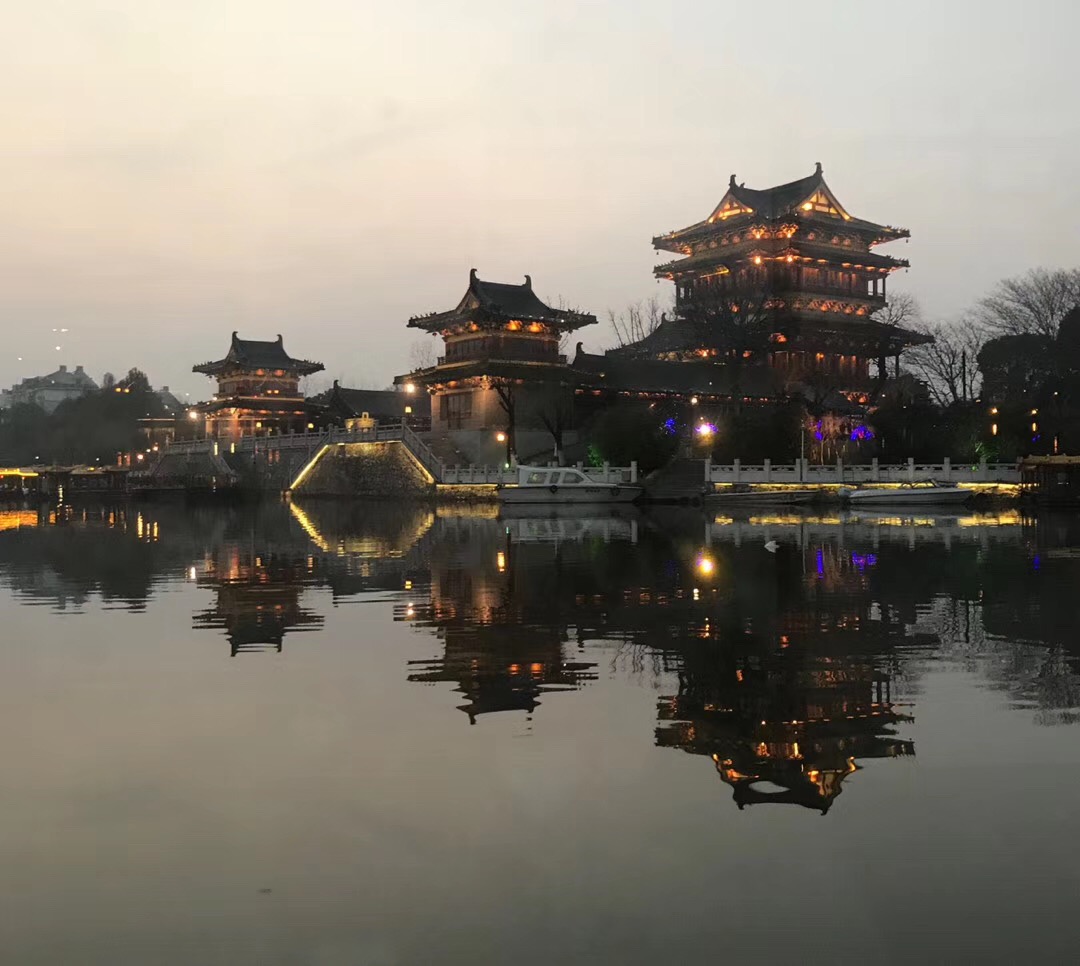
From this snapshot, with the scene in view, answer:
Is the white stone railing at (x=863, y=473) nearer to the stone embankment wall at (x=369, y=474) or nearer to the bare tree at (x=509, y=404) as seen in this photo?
the bare tree at (x=509, y=404)

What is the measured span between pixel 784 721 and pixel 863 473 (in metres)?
53.5

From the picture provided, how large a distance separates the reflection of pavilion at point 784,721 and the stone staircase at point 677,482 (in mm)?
51127

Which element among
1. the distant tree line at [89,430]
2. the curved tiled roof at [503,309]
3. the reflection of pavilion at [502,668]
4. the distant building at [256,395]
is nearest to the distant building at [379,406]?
the distant building at [256,395]

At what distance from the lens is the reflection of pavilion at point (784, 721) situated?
782 centimetres

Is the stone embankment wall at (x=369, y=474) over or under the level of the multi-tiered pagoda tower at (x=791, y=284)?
under

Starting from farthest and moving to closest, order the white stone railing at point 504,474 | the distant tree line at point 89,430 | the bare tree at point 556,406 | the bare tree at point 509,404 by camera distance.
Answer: the distant tree line at point 89,430, the bare tree at point 556,406, the bare tree at point 509,404, the white stone railing at point 504,474

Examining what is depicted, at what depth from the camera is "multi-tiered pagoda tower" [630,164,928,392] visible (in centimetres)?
7744

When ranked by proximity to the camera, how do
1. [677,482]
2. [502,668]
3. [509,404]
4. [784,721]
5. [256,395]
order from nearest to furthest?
[784,721] < [502,668] < [677,482] < [509,404] < [256,395]

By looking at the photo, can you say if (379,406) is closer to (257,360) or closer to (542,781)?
(257,360)

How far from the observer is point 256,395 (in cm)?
10219

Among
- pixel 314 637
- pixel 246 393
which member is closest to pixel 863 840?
pixel 314 637

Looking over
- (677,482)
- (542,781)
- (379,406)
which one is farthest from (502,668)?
(379,406)

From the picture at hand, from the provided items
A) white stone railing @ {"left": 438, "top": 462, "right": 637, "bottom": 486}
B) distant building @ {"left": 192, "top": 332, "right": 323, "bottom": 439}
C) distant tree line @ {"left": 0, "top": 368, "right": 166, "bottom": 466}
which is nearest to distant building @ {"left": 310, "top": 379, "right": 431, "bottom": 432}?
distant building @ {"left": 192, "top": 332, "right": 323, "bottom": 439}

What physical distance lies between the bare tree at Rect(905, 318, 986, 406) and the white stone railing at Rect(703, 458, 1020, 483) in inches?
722
